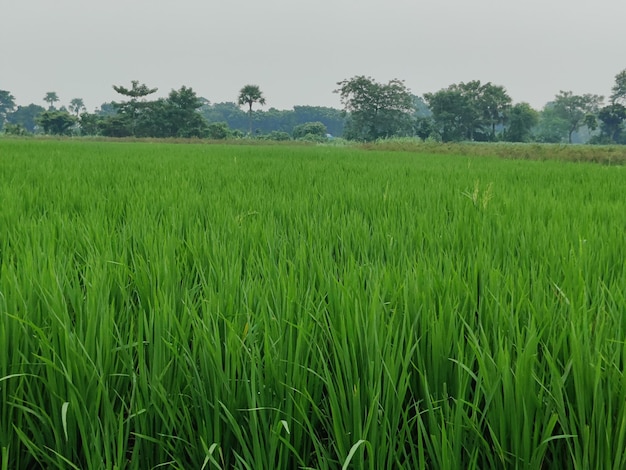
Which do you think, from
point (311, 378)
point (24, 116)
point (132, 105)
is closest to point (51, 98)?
point (24, 116)

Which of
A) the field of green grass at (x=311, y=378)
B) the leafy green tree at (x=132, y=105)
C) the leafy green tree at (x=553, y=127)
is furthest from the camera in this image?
the leafy green tree at (x=553, y=127)

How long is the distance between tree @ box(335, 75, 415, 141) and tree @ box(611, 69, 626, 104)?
27.8m

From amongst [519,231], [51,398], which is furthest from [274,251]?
[519,231]

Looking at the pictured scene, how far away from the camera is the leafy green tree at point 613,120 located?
54.6 m

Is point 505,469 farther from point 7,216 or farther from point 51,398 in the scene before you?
point 7,216

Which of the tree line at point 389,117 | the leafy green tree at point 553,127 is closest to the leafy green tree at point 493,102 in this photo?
the tree line at point 389,117

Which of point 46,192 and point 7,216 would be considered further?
point 46,192

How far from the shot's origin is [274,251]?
Answer: 4.56ft

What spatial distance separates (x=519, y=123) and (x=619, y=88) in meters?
17.1

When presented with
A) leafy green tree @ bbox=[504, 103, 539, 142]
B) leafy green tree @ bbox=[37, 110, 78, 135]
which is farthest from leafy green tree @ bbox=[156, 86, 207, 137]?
leafy green tree @ bbox=[504, 103, 539, 142]

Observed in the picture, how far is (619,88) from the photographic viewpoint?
197 feet

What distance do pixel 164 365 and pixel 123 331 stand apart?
0.72 ft

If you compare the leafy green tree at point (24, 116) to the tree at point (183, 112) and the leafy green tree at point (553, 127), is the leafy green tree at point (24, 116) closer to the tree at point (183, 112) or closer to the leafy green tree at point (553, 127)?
the tree at point (183, 112)

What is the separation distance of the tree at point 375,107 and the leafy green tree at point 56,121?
30.9 meters
